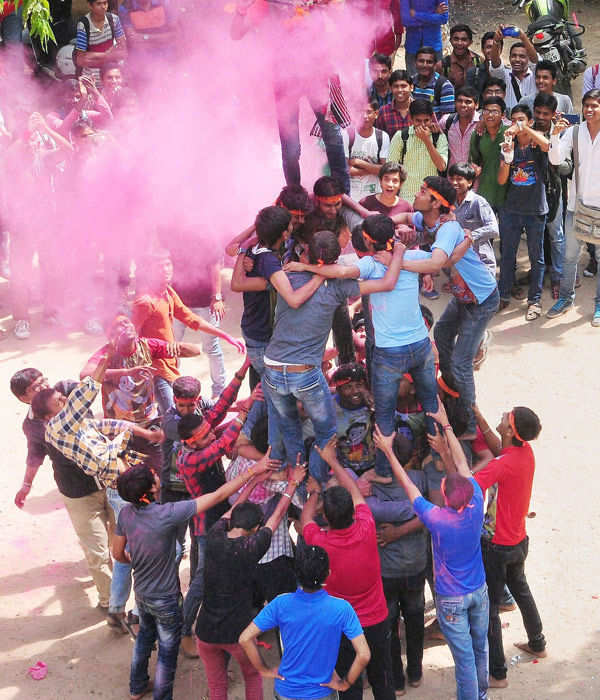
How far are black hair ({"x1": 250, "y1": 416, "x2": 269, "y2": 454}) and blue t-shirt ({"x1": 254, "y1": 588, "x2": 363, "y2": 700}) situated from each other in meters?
1.30

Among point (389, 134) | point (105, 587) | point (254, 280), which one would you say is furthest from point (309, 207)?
point (389, 134)

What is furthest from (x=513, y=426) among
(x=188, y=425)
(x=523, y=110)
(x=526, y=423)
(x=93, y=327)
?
(x=93, y=327)

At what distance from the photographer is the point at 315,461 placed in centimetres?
527

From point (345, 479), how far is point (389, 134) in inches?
192

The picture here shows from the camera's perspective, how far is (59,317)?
934cm

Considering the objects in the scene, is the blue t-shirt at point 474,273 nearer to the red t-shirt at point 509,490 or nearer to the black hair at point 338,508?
the red t-shirt at point 509,490

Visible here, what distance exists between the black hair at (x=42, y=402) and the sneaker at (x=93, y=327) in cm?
355

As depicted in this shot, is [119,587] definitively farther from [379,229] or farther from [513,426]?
[379,229]

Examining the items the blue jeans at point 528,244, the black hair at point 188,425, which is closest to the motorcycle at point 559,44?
the blue jeans at point 528,244

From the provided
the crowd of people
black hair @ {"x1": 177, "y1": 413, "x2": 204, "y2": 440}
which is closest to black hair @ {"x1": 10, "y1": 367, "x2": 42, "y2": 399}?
the crowd of people

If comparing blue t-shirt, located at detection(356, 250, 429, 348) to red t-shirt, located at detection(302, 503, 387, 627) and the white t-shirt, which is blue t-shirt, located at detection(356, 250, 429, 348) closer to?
red t-shirt, located at detection(302, 503, 387, 627)

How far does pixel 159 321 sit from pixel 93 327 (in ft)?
8.59

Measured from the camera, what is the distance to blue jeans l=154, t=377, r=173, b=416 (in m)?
6.68

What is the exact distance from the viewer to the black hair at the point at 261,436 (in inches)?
212
